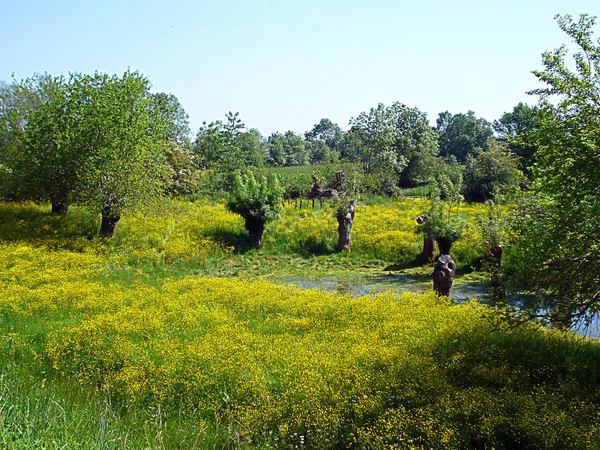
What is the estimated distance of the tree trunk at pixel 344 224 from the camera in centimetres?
1872

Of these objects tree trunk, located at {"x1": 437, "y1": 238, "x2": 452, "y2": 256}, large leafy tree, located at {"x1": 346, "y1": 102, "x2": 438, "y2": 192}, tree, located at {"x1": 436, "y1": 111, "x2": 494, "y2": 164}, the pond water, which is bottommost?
the pond water

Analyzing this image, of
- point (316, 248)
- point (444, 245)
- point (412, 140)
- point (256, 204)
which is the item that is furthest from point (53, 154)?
point (412, 140)

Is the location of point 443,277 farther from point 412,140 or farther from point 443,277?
point 412,140

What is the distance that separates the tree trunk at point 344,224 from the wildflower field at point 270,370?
6908 millimetres

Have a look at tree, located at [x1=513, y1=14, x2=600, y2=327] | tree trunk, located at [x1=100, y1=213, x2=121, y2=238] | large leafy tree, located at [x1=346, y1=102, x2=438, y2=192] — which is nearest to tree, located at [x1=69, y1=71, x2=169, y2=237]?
tree trunk, located at [x1=100, y1=213, x2=121, y2=238]

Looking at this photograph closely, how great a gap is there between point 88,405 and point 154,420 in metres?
0.82

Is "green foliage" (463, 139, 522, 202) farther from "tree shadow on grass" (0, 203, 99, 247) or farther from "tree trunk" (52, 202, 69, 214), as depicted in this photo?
"tree trunk" (52, 202, 69, 214)

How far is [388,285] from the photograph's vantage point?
14.3 m

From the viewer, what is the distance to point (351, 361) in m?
7.21

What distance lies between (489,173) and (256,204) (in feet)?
78.9

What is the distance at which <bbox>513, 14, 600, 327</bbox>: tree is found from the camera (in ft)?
21.0

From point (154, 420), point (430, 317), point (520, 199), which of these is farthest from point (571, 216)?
point (154, 420)

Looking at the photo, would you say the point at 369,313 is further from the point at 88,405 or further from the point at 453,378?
the point at 88,405

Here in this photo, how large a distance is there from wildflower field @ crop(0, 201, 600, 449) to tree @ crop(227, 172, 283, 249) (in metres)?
5.51
